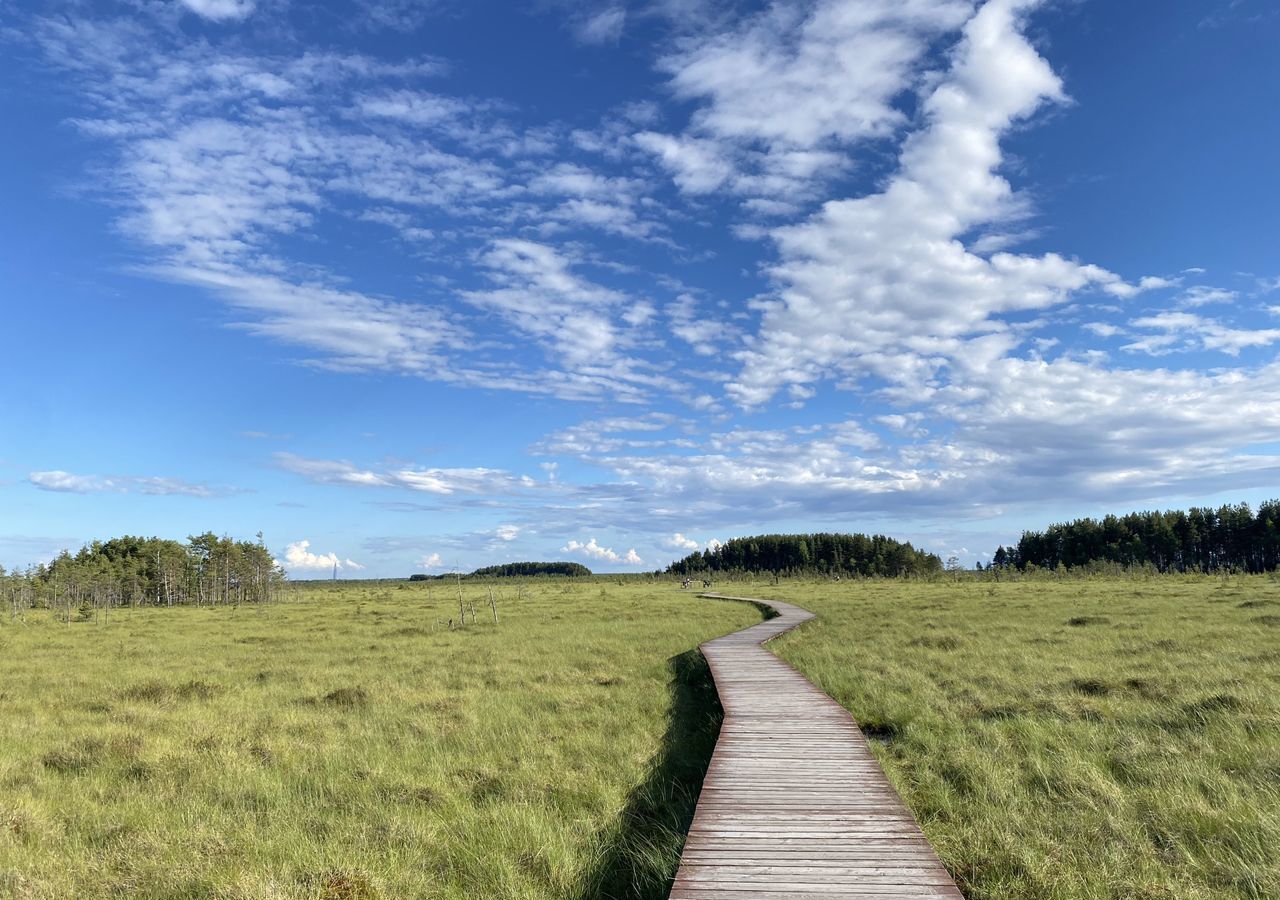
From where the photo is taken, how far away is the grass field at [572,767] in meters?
6.69

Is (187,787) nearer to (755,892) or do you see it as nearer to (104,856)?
(104,856)

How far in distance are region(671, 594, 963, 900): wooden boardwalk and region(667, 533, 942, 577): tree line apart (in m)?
103

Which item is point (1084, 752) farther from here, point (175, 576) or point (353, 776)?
point (175, 576)

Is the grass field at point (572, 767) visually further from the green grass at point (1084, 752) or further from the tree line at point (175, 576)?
the tree line at point (175, 576)

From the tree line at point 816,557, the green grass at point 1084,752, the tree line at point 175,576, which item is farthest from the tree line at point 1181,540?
the tree line at point 175,576

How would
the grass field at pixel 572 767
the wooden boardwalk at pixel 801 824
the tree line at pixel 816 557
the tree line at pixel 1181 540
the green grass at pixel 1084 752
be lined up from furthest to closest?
the tree line at pixel 816 557
the tree line at pixel 1181 540
the grass field at pixel 572 767
the green grass at pixel 1084 752
the wooden boardwalk at pixel 801 824

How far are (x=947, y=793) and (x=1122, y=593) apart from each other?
4255 cm

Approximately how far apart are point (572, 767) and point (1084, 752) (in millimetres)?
7102

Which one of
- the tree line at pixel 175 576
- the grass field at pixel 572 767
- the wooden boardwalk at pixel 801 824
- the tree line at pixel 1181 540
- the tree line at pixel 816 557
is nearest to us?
the wooden boardwalk at pixel 801 824

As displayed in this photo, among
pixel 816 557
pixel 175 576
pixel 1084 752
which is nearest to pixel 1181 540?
pixel 816 557

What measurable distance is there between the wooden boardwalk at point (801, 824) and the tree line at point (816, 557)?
338 feet

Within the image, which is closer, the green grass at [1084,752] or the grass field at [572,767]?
the green grass at [1084,752]

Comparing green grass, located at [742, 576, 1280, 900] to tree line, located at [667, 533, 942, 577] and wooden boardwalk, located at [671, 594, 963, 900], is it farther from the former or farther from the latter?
tree line, located at [667, 533, 942, 577]

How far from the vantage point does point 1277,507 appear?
98.4 metres
